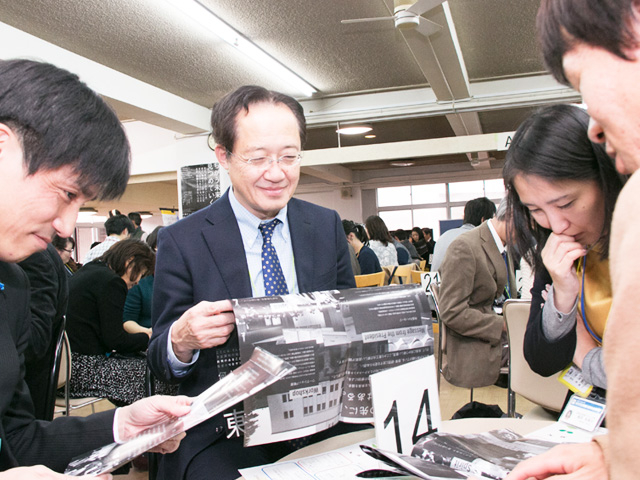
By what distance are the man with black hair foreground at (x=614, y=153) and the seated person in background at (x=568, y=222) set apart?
0.48 meters

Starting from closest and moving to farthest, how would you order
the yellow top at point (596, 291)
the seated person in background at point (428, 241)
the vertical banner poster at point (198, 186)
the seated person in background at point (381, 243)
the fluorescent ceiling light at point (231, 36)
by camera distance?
the yellow top at point (596, 291)
the fluorescent ceiling light at point (231, 36)
the seated person in background at point (381, 243)
the vertical banner poster at point (198, 186)
the seated person in background at point (428, 241)

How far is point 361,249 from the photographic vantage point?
5863 mm

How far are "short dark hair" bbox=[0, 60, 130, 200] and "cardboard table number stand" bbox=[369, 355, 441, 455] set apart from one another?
0.63 metres

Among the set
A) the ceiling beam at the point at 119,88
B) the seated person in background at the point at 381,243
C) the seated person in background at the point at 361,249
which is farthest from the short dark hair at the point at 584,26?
the seated person in background at the point at 381,243

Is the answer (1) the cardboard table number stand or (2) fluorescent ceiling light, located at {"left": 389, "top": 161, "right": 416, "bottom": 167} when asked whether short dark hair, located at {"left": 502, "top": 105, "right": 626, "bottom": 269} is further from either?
(2) fluorescent ceiling light, located at {"left": 389, "top": 161, "right": 416, "bottom": 167}

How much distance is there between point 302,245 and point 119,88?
16.2 ft

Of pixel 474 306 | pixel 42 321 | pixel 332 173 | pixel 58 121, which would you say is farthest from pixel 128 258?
pixel 332 173

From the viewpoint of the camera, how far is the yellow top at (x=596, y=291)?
128 cm

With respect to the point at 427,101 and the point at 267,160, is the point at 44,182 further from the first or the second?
the point at 427,101

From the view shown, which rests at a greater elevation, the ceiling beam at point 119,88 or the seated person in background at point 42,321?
the ceiling beam at point 119,88

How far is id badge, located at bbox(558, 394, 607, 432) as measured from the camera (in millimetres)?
1160

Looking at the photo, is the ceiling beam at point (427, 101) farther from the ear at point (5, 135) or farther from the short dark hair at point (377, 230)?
the ear at point (5, 135)

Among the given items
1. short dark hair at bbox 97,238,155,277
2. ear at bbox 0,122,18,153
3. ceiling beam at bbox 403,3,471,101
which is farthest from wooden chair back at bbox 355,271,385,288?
ear at bbox 0,122,18,153

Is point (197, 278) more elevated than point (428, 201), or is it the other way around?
point (428, 201)
